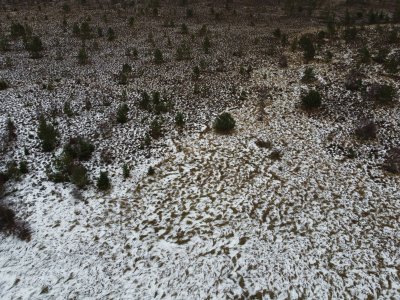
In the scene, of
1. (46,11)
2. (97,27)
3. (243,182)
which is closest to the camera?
(243,182)

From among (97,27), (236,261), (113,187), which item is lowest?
(236,261)

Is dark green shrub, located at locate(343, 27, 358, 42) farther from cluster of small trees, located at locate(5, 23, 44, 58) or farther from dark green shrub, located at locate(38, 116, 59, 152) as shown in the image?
cluster of small trees, located at locate(5, 23, 44, 58)

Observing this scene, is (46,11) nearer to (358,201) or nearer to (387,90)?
(387,90)

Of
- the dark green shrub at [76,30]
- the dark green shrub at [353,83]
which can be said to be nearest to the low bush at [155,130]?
the dark green shrub at [353,83]

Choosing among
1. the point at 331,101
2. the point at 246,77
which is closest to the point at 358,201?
the point at 331,101

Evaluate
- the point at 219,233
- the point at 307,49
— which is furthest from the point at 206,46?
the point at 219,233

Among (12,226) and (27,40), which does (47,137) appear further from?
(27,40)

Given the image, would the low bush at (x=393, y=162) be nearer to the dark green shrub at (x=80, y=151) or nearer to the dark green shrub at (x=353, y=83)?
the dark green shrub at (x=353, y=83)

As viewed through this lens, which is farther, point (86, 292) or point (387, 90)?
point (387, 90)
